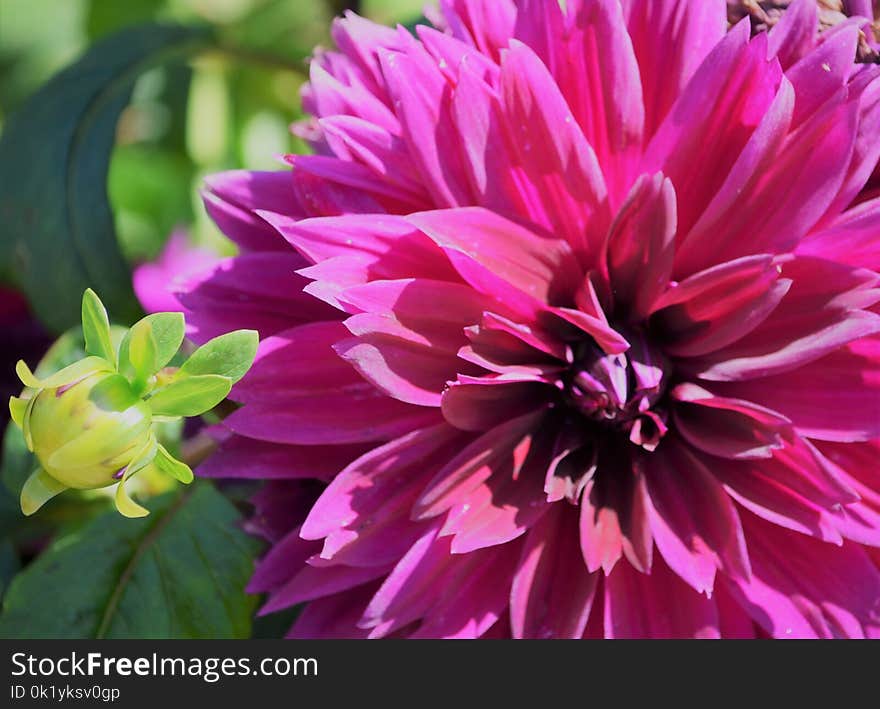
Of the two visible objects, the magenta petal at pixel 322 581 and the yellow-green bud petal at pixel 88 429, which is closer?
the yellow-green bud petal at pixel 88 429

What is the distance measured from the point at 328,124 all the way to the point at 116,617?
354mm

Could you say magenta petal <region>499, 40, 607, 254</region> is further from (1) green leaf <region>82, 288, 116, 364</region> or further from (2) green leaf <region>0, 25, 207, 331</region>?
(2) green leaf <region>0, 25, 207, 331</region>

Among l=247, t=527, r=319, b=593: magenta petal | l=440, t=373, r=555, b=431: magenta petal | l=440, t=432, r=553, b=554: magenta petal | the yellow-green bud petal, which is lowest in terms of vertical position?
l=247, t=527, r=319, b=593: magenta petal

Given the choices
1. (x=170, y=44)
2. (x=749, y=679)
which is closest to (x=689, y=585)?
(x=749, y=679)

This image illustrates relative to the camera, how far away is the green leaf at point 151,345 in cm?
36

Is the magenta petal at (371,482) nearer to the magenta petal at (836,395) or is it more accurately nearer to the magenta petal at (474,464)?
the magenta petal at (474,464)

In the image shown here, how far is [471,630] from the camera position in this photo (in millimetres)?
464

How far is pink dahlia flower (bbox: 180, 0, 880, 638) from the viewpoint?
426mm

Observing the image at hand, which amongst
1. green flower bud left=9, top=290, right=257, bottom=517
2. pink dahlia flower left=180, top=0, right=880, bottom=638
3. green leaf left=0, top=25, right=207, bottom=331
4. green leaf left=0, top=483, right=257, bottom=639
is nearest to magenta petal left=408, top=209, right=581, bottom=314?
pink dahlia flower left=180, top=0, right=880, bottom=638

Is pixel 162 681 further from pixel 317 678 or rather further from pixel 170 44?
pixel 170 44

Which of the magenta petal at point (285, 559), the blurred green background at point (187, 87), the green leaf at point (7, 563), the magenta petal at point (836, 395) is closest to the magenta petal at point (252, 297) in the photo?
the magenta petal at point (285, 559)

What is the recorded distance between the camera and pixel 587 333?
1.55 feet

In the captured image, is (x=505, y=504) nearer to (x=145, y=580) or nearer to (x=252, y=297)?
(x=252, y=297)

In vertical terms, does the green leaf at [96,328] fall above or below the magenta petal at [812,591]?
above
